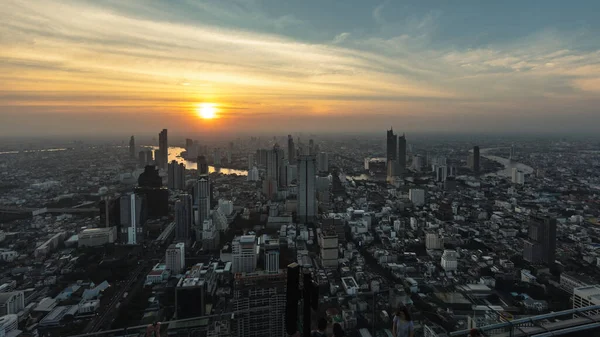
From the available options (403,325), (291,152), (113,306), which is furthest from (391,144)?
(403,325)

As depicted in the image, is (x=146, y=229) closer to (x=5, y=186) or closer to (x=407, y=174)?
(x=5, y=186)

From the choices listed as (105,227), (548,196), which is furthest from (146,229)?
(548,196)

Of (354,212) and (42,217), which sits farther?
(354,212)

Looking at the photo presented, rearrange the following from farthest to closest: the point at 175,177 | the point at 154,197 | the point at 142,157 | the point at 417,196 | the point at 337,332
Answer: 1. the point at 142,157
2. the point at 175,177
3. the point at 417,196
4. the point at 154,197
5. the point at 337,332

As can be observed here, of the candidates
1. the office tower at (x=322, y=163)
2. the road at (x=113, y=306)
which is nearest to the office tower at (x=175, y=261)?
the road at (x=113, y=306)

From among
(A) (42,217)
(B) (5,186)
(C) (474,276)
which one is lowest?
(C) (474,276)

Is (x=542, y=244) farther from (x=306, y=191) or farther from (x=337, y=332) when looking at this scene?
(x=337, y=332)

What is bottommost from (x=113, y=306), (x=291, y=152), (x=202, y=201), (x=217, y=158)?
(x=113, y=306)
